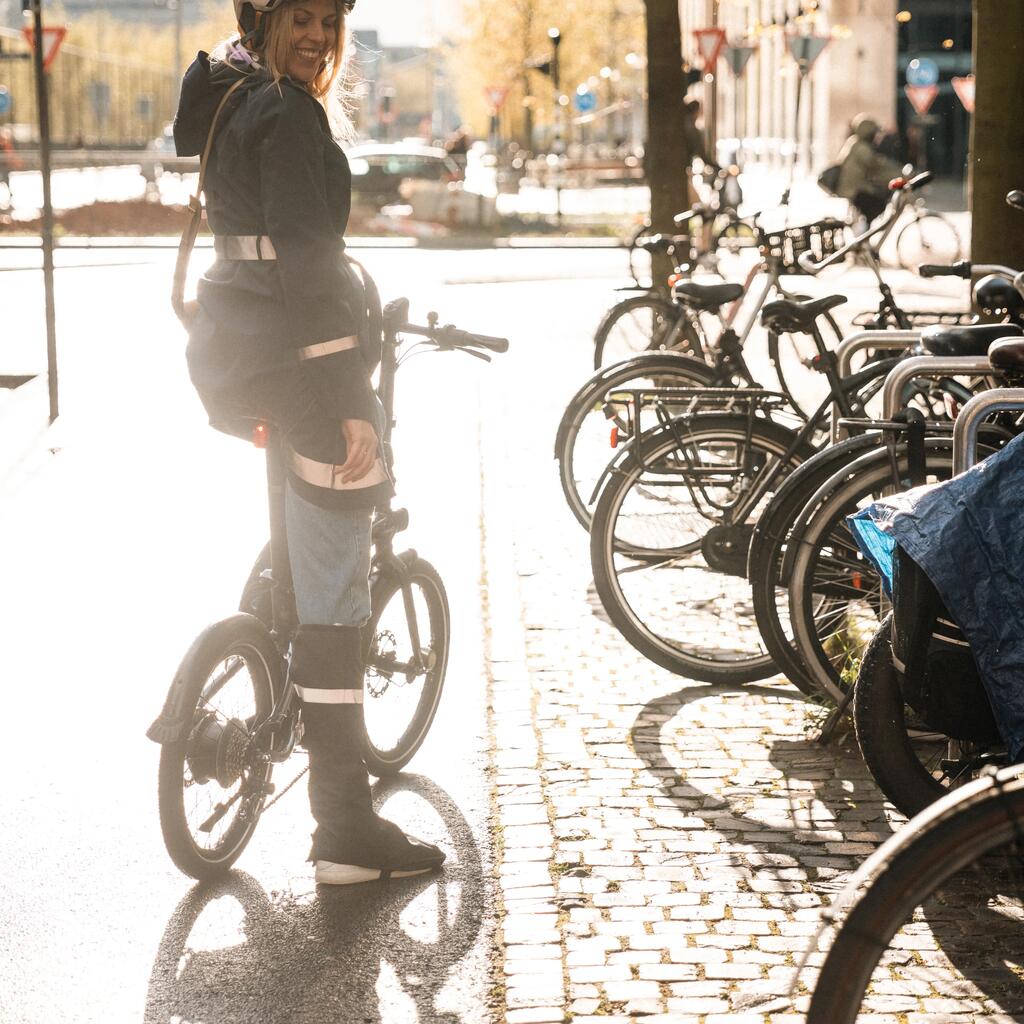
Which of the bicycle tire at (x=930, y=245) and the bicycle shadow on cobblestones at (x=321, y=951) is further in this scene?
the bicycle tire at (x=930, y=245)

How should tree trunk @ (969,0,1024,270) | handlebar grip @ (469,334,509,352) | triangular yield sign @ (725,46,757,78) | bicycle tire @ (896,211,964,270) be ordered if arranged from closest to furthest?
handlebar grip @ (469,334,509,352), tree trunk @ (969,0,1024,270), bicycle tire @ (896,211,964,270), triangular yield sign @ (725,46,757,78)

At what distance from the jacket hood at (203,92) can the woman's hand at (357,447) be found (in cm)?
70

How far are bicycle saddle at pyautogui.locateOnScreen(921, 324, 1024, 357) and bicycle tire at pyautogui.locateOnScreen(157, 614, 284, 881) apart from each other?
1897 millimetres

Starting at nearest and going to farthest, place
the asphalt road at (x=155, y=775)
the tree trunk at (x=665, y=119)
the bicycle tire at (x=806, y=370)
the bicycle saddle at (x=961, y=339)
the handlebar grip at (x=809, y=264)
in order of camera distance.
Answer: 1. the asphalt road at (x=155, y=775)
2. the bicycle saddle at (x=961, y=339)
3. the handlebar grip at (x=809, y=264)
4. the bicycle tire at (x=806, y=370)
5. the tree trunk at (x=665, y=119)

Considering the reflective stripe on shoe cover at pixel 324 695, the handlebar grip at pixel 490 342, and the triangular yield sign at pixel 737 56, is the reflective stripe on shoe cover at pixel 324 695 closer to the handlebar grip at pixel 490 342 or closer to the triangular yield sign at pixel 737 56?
the handlebar grip at pixel 490 342

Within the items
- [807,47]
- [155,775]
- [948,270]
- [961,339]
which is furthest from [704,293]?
[807,47]

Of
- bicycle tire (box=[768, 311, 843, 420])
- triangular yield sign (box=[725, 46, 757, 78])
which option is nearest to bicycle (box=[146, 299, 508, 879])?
bicycle tire (box=[768, 311, 843, 420])

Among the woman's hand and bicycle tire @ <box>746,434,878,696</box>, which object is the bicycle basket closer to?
bicycle tire @ <box>746,434,878,696</box>

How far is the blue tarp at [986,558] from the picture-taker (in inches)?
136

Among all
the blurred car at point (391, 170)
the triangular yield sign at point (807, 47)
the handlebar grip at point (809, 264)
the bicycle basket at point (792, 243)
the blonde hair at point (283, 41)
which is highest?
the triangular yield sign at point (807, 47)

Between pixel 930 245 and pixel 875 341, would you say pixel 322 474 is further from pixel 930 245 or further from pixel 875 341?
pixel 930 245

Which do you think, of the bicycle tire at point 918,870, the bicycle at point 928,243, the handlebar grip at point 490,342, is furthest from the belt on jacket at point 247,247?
the bicycle at point 928,243

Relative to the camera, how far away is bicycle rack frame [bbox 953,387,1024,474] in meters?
4.05

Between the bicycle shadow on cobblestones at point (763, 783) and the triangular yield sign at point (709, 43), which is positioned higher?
the triangular yield sign at point (709, 43)
